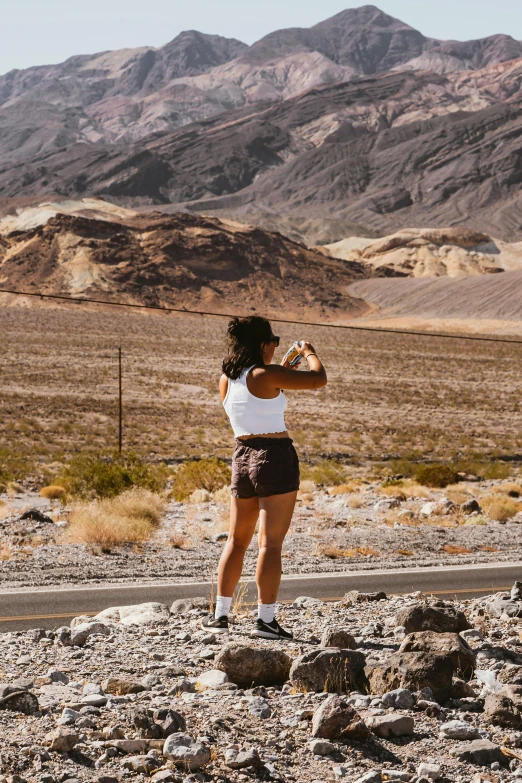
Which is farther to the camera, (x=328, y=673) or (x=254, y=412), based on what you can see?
(x=254, y=412)

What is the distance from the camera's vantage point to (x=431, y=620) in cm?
679

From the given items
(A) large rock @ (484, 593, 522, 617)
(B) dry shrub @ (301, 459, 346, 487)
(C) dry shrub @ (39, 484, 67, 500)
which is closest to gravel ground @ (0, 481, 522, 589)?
(C) dry shrub @ (39, 484, 67, 500)

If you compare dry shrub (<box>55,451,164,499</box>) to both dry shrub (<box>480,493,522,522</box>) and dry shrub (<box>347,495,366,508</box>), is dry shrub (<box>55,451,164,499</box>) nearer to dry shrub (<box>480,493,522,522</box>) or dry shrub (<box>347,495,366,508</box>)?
dry shrub (<box>347,495,366,508</box>)

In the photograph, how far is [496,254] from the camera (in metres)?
126

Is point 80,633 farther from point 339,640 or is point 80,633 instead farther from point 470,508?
point 470,508

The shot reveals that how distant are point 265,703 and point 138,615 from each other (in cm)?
Result: 237

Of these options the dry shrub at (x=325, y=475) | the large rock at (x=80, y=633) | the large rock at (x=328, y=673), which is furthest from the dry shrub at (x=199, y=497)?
the large rock at (x=328, y=673)

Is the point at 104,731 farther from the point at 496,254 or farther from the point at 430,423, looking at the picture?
the point at 496,254

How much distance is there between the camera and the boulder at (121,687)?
17.8 ft

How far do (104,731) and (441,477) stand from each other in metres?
20.2

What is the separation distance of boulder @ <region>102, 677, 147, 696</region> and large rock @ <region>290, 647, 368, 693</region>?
2.90 feet

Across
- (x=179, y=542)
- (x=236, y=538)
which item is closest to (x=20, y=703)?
(x=236, y=538)

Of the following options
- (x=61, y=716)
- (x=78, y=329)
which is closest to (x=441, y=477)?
(x=61, y=716)

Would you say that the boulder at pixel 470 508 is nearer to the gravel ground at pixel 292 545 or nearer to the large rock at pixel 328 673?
the gravel ground at pixel 292 545
